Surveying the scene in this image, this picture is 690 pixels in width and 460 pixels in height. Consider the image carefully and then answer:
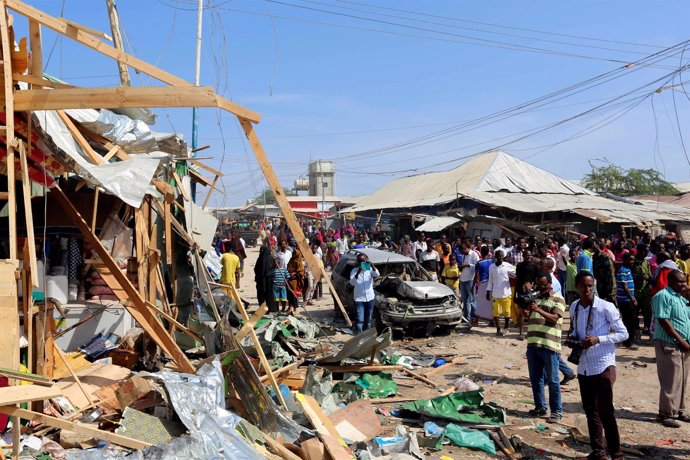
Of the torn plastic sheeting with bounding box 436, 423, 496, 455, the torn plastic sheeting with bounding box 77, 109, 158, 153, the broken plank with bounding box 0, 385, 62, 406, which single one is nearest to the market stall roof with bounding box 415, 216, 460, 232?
the torn plastic sheeting with bounding box 77, 109, 158, 153

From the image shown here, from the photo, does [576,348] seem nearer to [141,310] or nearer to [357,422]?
[357,422]

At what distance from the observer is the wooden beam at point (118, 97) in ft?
15.9

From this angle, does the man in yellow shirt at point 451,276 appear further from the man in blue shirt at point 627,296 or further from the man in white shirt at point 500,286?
the man in blue shirt at point 627,296

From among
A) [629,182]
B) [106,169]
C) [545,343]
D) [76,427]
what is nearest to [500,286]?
[545,343]

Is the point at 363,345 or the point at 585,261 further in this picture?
the point at 585,261

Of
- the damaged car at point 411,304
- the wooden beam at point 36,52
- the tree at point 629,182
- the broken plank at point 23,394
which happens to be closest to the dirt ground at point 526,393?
the damaged car at point 411,304

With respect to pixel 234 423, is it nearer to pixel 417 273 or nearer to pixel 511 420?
pixel 511 420

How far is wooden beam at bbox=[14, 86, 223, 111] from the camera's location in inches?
190

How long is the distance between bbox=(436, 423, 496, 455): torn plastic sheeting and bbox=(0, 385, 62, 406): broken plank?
13.5ft

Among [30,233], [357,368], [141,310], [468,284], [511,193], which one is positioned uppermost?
[511,193]

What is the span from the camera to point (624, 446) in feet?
20.6

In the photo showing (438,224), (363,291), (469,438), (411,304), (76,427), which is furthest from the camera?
(438,224)

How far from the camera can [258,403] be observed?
5.80m

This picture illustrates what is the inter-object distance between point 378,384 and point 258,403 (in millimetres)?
2825
